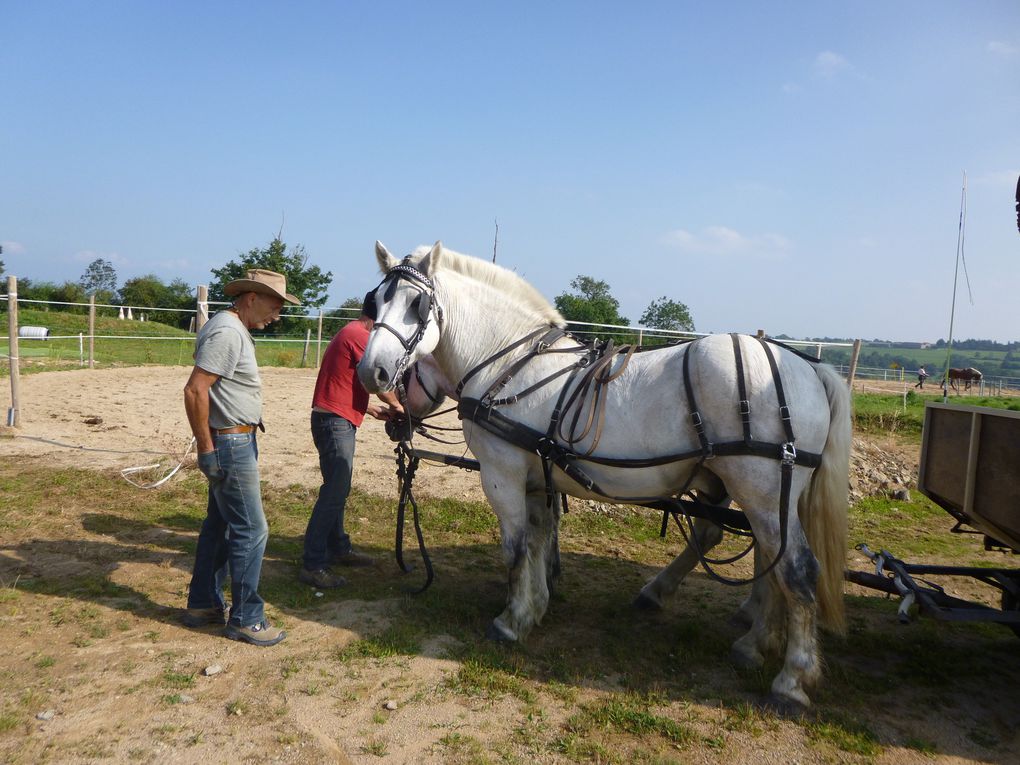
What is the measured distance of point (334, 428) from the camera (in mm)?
4359

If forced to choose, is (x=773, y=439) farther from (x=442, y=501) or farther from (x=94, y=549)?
(x=94, y=549)

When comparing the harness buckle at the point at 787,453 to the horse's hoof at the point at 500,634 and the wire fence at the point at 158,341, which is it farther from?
the wire fence at the point at 158,341

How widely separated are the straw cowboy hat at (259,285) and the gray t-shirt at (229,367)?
15cm

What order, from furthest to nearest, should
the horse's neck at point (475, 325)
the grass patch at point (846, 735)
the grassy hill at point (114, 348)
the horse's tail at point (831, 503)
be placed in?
the grassy hill at point (114, 348)
the horse's neck at point (475, 325)
the horse's tail at point (831, 503)
the grass patch at point (846, 735)

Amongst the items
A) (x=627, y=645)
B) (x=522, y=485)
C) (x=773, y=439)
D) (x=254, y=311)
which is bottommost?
(x=627, y=645)

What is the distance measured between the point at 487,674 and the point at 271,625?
1418 millimetres

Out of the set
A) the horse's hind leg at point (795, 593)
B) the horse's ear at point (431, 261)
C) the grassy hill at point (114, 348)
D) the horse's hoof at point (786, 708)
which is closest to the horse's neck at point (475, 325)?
the horse's ear at point (431, 261)

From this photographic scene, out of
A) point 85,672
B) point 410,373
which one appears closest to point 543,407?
point 410,373

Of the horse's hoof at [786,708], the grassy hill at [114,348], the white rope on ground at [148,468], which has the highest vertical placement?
the grassy hill at [114,348]

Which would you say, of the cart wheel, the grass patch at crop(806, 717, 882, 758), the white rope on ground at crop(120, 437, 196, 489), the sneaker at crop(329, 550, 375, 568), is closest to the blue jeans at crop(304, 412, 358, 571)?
the sneaker at crop(329, 550, 375, 568)

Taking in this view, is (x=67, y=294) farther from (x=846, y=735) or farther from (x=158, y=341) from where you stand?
(x=846, y=735)

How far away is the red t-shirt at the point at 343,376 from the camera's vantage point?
4383 millimetres

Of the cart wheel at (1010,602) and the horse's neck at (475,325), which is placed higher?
the horse's neck at (475,325)

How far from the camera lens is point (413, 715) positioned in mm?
2936
